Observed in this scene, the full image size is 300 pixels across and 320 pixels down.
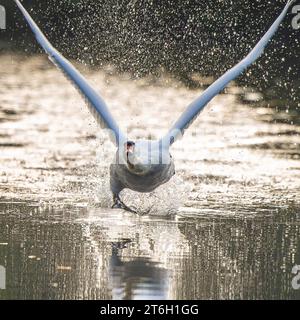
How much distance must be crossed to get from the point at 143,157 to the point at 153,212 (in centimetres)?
96

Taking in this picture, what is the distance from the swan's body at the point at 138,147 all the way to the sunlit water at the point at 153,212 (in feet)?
1.25

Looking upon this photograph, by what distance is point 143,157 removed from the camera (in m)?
11.6

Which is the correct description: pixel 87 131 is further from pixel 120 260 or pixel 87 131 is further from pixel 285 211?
pixel 120 260

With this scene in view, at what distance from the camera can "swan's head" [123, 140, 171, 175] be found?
1152 cm

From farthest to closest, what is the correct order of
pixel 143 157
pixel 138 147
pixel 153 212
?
pixel 153 212, pixel 138 147, pixel 143 157

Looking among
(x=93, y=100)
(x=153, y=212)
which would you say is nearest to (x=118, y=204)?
(x=153, y=212)

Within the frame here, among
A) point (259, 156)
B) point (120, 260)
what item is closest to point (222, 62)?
point (259, 156)

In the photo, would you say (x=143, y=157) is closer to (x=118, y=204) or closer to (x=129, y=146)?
(x=129, y=146)

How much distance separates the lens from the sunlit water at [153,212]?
9.41 meters

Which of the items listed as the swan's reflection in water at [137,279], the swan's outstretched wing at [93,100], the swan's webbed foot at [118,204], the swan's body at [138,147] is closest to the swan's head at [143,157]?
the swan's body at [138,147]

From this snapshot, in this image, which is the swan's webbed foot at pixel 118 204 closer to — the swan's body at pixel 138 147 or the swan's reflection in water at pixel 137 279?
the swan's body at pixel 138 147

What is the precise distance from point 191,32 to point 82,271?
17413 millimetres

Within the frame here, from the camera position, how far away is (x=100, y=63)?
87.3 feet

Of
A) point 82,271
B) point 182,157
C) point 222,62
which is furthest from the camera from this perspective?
point 222,62
